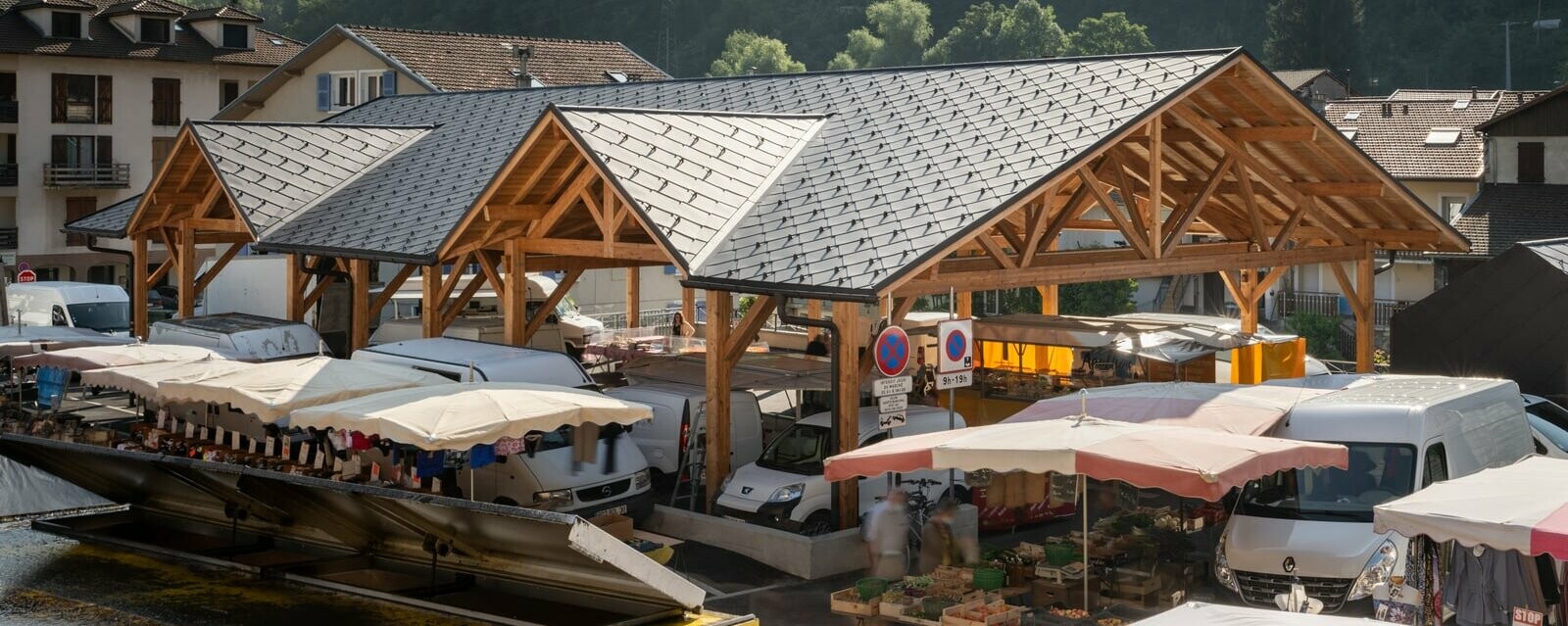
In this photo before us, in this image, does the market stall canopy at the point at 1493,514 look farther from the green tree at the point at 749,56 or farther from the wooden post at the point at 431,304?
the green tree at the point at 749,56

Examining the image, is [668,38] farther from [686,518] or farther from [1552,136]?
[686,518]

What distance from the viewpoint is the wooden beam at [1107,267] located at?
18.1m

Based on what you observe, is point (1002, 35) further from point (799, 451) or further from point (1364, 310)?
point (799, 451)

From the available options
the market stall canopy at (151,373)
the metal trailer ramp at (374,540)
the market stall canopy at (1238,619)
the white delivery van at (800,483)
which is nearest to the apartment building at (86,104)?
the market stall canopy at (151,373)

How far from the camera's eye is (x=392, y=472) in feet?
58.4

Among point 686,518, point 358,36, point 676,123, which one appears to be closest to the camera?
point 686,518

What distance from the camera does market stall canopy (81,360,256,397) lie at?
1884cm

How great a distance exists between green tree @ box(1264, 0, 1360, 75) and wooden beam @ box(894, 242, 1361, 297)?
2809 inches

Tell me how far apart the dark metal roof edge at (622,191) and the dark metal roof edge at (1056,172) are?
2.57 metres

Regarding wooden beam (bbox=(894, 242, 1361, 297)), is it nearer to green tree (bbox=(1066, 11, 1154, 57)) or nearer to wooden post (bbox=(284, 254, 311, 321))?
wooden post (bbox=(284, 254, 311, 321))

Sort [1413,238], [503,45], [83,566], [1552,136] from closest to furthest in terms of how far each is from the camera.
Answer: [83,566] → [1413,238] → [1552,136] → [503,45]

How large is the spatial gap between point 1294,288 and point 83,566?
37.2 m

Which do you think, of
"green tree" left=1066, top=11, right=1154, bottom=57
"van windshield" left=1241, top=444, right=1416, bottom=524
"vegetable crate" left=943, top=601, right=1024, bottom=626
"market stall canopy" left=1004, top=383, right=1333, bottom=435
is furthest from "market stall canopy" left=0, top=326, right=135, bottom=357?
"green tree" left=1066, top=11, right=1154, bottom=57

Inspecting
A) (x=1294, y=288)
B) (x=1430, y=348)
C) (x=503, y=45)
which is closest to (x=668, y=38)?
(x=503, y=45)
